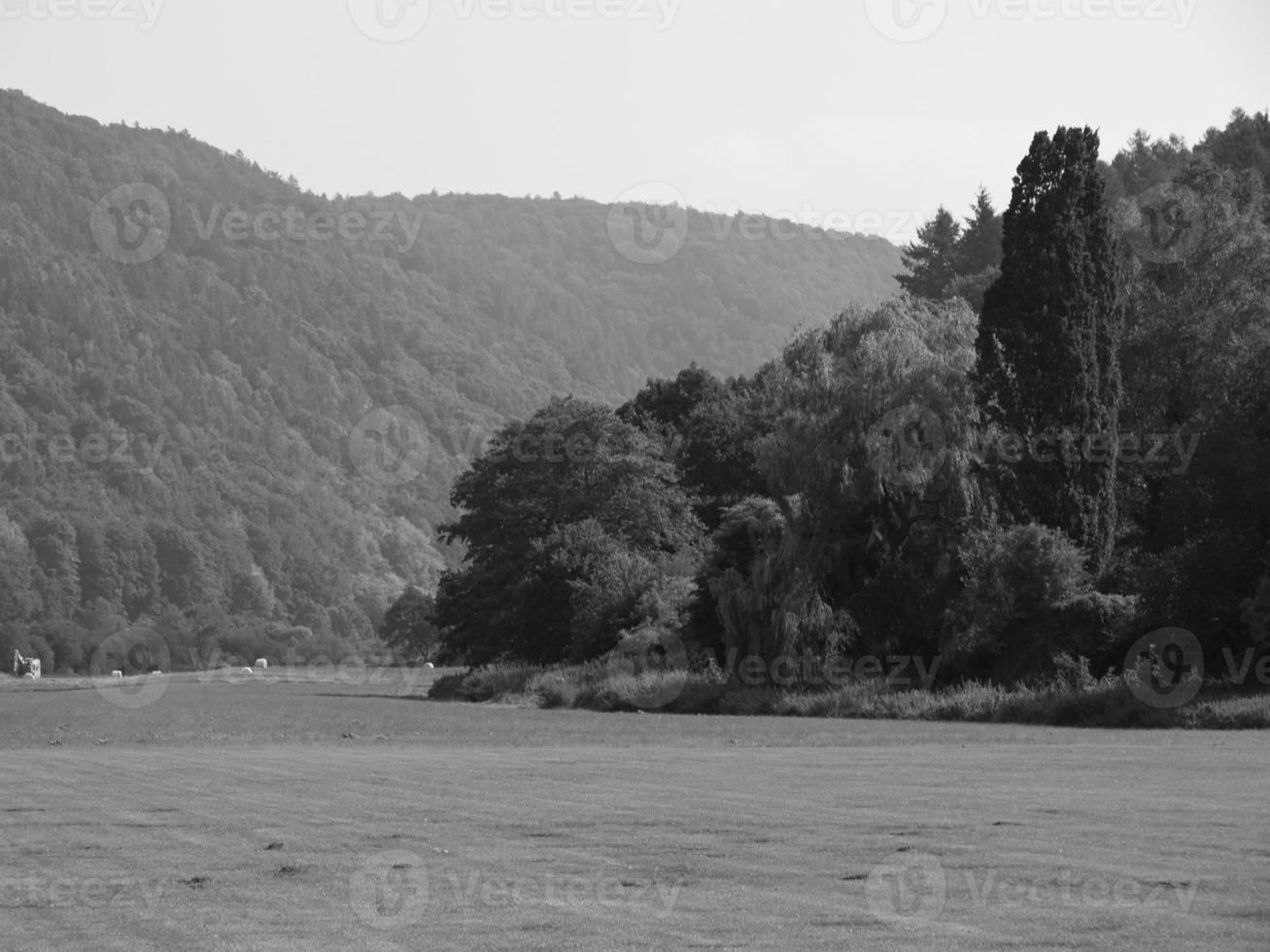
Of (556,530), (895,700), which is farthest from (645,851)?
(556,530)

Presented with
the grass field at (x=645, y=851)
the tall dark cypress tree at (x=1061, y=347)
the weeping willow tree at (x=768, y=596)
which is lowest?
the grass field at (x=645, y=851)

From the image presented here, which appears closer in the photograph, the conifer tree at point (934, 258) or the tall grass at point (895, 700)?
the tall grass at point (895, 700)

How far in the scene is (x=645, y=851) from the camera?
54.7 ft

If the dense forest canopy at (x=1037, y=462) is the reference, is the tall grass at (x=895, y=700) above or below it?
below

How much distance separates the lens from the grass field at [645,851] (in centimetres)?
1277

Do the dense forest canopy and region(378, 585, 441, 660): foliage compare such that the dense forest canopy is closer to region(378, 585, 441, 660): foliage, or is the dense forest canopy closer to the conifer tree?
the conifer tree

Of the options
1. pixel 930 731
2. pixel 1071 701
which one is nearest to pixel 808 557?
pixel 1071 701

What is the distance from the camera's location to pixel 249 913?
13594 millimetres

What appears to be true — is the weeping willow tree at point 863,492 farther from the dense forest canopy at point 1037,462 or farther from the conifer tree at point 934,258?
the conifer tree at point 934,258

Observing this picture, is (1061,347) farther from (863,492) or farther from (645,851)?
(645,851)

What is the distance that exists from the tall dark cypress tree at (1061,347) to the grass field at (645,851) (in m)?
25.5

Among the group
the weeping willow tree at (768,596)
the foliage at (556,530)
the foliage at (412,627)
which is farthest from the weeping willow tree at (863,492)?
the foliage at (412,627)

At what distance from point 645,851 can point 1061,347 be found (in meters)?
43.6

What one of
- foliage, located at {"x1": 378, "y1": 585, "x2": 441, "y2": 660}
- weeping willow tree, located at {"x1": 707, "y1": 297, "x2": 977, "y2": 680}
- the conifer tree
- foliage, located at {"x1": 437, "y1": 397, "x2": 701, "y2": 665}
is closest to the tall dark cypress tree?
weeping willow tree, located at {"x1": 707, "y1": 297, "x2": 977, "y2": 680}
